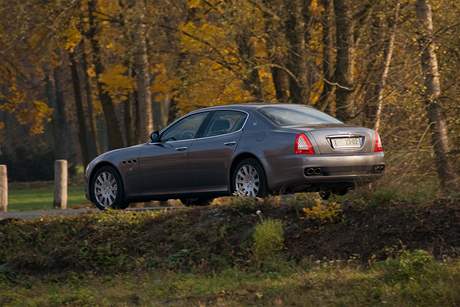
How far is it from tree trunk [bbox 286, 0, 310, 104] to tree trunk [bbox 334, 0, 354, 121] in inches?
48.6

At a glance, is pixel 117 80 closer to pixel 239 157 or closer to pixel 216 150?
pixel 216 150

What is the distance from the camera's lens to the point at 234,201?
14281mm

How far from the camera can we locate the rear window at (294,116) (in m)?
15.8

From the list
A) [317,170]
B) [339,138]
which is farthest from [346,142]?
[317,170]

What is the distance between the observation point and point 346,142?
15.3 metres

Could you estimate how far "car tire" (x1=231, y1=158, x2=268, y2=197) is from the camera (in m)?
15.2

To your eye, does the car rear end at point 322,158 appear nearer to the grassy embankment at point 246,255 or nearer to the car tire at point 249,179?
the car tire at point 249,179

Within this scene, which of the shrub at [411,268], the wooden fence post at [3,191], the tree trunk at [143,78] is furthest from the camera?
the tree trunk at [143,78]

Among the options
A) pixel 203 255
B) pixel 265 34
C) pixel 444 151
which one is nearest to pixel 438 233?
pixel 203 255

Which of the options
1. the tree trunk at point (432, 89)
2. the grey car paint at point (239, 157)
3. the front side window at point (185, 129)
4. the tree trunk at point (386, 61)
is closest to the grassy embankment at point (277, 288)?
the grey car paint at point (239, 157)

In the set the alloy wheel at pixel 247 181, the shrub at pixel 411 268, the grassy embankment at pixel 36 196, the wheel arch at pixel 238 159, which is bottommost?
the grassy embankment at pixel 36 196

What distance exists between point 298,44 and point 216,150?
8.47m

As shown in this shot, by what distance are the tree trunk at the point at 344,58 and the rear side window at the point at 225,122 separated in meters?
6.21

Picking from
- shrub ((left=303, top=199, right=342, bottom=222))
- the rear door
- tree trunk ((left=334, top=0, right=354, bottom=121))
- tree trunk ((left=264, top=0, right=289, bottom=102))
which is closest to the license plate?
the rear door
